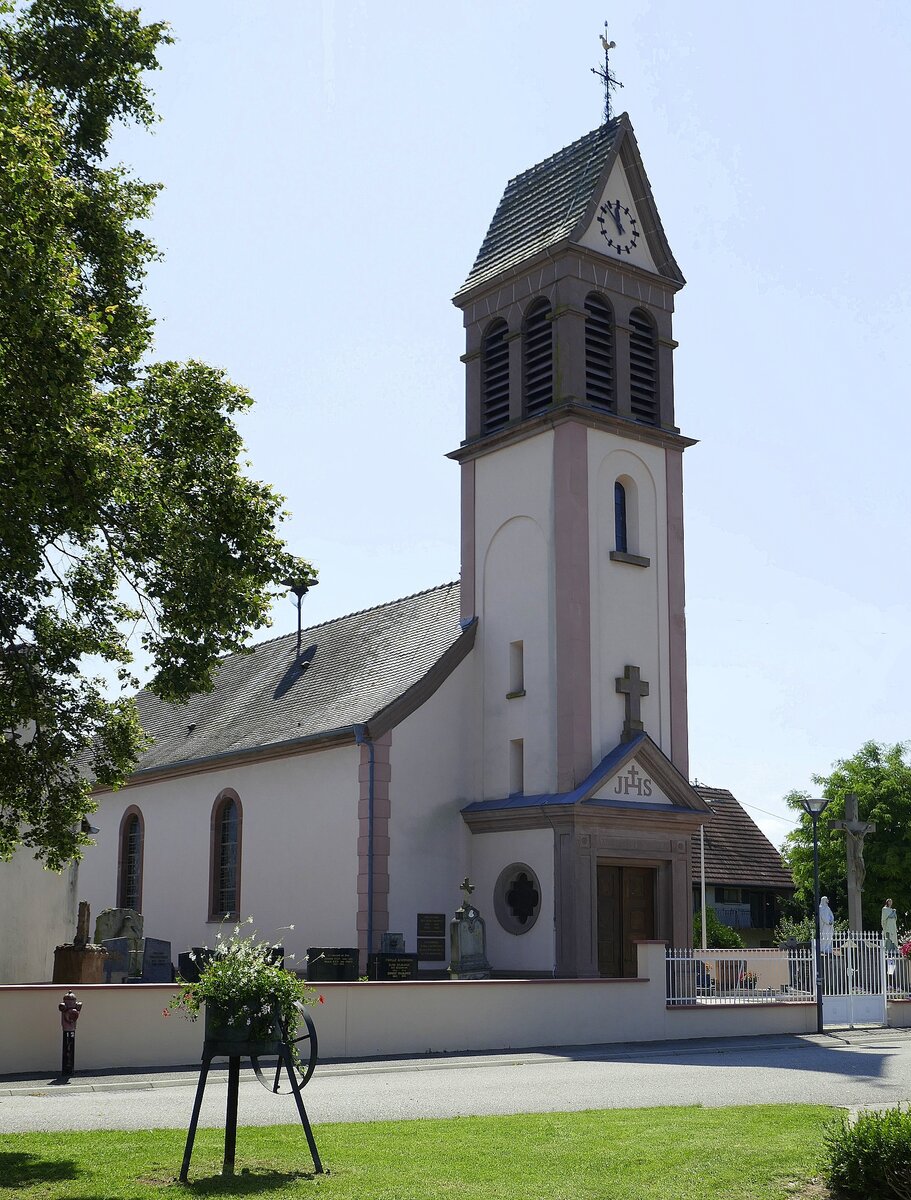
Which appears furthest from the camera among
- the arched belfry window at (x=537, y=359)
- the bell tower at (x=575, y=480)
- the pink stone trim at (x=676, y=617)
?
the arched belfry window at (x=537, y=359)

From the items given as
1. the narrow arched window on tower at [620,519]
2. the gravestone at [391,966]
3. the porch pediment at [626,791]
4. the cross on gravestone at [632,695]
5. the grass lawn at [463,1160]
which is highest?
the narrow arched window on tower at [620,519]

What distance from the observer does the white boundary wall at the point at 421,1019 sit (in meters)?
18.2

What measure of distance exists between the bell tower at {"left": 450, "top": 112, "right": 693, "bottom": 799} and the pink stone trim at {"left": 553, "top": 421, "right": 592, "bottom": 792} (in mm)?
29

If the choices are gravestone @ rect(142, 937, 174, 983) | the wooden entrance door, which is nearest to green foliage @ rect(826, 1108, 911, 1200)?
the wooden entrance door

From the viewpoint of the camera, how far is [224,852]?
3416 cm

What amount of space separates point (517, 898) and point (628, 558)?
7359 mm

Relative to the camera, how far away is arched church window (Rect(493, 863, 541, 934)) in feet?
91.4

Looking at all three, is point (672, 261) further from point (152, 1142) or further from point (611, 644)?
point (152, 1142)

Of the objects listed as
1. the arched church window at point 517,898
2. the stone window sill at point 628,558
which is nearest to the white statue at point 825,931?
the arched church window at point 517,898

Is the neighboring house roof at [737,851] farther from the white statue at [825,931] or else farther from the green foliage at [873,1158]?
the green foliage at [873,1158]

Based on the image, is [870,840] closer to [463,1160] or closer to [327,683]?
[327,683]

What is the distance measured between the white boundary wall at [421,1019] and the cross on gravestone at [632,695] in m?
5.69

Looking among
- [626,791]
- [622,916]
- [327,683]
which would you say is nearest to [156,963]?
[327,683]

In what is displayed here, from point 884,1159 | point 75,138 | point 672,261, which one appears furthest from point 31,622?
point 672,261
